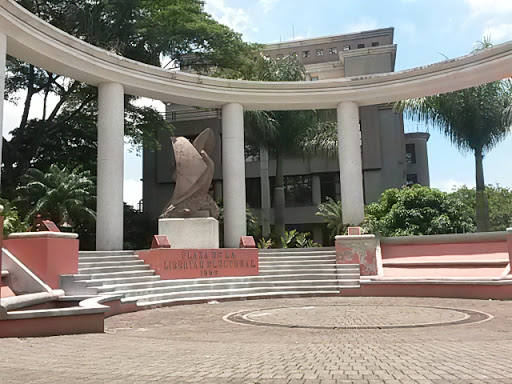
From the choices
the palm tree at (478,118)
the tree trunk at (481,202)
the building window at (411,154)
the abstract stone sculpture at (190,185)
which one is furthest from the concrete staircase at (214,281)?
the building window at (411,154)

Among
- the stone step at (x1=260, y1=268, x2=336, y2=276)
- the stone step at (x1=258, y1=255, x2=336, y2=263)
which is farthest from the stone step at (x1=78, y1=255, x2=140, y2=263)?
the stone step at (x1=258, y1=255, x2=336, y2=263)

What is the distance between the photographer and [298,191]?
35.5 m

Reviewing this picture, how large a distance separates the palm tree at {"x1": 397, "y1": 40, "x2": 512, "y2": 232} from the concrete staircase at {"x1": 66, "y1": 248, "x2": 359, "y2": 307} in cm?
731

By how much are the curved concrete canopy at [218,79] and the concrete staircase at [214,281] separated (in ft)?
20.2

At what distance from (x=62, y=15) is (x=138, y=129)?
653 centimetres

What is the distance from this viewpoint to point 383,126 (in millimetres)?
32312

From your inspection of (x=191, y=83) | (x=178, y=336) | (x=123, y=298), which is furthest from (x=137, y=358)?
(x=191, y=83)

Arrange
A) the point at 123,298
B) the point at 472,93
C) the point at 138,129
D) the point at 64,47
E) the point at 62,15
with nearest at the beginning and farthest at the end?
the point at 123,298, the point at 64,47, the point at 472,93, the point at 62,15, the point at 138,129

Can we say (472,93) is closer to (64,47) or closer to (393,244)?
(393,244)

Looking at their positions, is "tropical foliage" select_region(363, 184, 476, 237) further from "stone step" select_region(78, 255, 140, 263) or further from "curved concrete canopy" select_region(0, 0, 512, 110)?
"stone step" select_region(78, 255, 140, 263)

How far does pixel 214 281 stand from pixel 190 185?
3.25 m

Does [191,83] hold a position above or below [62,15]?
below

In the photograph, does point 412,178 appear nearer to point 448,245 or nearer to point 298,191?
point 298,191

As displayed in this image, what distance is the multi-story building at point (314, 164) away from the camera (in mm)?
31984
